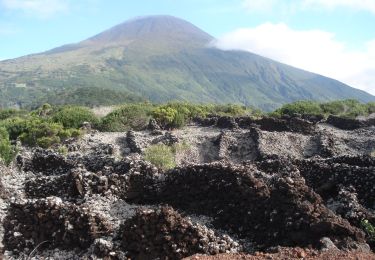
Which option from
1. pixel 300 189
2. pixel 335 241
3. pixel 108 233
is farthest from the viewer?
pixel 300 189

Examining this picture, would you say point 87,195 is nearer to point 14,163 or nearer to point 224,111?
point 14,163

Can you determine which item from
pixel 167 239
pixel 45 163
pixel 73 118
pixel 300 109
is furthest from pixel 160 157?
pixel 300 109

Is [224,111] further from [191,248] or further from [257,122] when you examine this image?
[191,248]

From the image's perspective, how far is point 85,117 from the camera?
38531 mm

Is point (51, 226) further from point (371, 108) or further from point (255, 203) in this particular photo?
point (371, 108)

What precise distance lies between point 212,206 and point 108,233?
296cm

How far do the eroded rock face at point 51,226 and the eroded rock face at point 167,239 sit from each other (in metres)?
1.00

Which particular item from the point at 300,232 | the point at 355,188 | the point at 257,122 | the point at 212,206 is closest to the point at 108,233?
the point at 212,206

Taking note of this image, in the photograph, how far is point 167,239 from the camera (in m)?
9.82

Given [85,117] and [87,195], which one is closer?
[87,195]

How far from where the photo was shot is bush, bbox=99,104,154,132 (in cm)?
3644

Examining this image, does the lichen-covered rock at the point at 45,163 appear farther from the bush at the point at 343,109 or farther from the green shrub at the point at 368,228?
the bush at the point at 343,109

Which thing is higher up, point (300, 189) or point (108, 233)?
point (300, 189)

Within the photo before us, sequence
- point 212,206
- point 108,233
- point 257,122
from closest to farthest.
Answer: point 108,233, point 212,206, point 257,122
